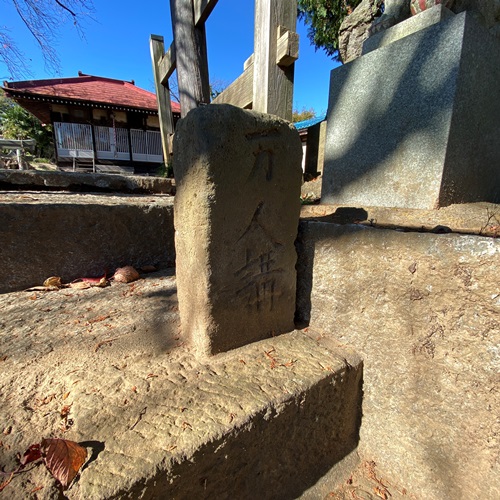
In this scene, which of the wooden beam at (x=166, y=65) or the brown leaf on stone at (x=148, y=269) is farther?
the wooden beam at (x=166, y=65)

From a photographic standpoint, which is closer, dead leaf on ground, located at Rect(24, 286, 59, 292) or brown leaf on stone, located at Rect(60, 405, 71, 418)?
brown leaf on stone, located at Rect(60, 405, 71, 418)

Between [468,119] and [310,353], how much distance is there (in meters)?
1.55

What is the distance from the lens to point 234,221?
3.37 ft

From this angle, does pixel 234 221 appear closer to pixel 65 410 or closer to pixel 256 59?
pixel 65 410

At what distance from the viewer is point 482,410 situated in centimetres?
92

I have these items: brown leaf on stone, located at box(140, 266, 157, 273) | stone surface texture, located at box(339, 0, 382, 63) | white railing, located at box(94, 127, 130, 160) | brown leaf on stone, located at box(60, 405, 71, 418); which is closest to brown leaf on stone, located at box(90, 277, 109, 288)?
brown leaf on stone, located at box(140, 266, 157, 273)

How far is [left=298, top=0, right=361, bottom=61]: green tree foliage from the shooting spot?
31.0ft

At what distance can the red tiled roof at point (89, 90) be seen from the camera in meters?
8.63

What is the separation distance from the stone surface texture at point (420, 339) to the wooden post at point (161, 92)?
8.26 ft

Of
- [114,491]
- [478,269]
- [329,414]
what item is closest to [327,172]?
[478,269]

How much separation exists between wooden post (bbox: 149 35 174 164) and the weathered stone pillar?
2389 millimetres

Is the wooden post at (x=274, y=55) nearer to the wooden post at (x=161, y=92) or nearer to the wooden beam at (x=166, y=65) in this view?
the wooden beam at (x=166, y=65)

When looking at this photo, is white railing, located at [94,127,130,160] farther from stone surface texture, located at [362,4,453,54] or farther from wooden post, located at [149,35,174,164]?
stone surface texture, located at [362,4,453,54]

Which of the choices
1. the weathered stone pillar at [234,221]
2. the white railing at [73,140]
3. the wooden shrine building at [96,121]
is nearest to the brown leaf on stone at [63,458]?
the weathered stone pillar at [234,221]
